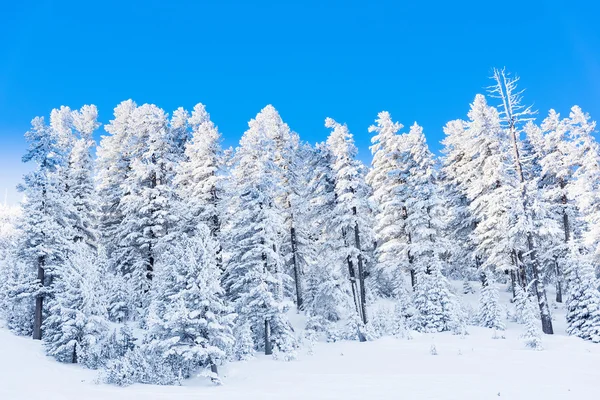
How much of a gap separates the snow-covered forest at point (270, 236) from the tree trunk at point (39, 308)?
3.1 inches

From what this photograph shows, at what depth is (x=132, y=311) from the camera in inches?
999

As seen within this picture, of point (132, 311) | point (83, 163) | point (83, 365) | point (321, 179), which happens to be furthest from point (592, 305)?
point (83, 163)

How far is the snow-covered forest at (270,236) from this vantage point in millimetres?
17453

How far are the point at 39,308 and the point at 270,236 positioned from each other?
13.4 meters

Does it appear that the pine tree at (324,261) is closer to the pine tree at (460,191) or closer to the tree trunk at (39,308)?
the pine tree at (460,191)

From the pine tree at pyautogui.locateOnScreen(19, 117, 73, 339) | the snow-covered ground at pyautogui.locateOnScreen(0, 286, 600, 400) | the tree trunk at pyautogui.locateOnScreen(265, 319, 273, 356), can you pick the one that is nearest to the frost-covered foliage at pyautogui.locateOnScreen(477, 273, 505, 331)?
the snow-covered ground at pyautogui.locateOnScreen(0, 286, 600, 400)

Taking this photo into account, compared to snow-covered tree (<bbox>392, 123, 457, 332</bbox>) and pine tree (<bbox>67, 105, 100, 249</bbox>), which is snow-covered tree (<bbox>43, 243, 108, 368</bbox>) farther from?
snow-covered tree (<bbox>392, 123, 457, 332</bbox>)

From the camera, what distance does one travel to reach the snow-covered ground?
10.7 meters

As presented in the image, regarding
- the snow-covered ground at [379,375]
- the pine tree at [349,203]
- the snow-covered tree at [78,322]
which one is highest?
the pine tree at [349,203]

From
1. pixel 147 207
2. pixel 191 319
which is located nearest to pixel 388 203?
pixel 147 207

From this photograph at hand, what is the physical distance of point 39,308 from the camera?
22.6m

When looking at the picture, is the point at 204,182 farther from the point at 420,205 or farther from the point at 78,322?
the point at 420,205

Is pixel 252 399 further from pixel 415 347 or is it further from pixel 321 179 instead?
pixel 321 179

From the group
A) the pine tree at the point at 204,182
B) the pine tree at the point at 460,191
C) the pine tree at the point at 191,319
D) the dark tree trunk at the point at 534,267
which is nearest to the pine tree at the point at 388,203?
the pine tree at the point at 460,191
